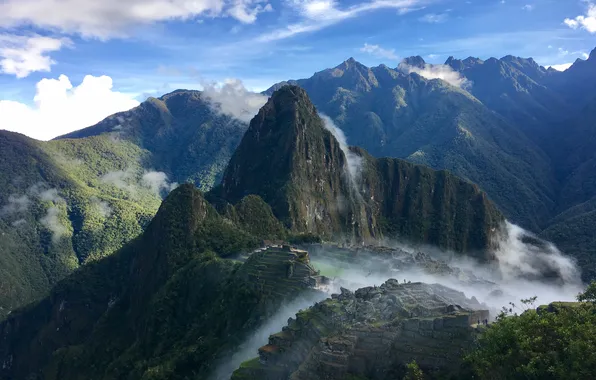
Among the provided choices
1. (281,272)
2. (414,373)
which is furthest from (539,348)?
(281,272)

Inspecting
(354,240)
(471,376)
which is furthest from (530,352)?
(354,240)

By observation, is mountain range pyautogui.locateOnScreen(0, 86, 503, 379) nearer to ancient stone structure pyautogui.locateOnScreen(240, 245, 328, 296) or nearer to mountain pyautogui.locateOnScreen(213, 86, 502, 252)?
ancient stone structure pyautogui.locateOnScreen(240, 245, 328, 296)

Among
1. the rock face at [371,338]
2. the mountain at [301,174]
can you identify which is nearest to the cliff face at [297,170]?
the mountain at [301,174]

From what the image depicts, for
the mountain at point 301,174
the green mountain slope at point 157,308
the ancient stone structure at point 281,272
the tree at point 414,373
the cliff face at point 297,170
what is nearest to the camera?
the tree at point 414,373

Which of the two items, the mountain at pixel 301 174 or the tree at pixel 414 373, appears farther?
the mountain at pixel 301 174

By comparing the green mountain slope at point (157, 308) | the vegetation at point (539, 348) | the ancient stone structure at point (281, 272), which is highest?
the vegetation at point (539, 348)

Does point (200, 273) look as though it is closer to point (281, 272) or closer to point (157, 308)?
point (157, 308)

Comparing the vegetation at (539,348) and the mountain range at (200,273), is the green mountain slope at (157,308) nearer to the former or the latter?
the mountain range at (200,273)
